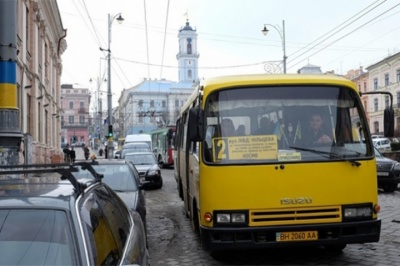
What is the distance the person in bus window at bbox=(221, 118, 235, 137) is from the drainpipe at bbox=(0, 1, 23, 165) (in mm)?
2909

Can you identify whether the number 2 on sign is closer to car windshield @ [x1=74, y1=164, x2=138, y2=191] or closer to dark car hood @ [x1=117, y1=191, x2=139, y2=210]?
dark car hood @ [x1=117, y1=191, x2=139, y2=210]

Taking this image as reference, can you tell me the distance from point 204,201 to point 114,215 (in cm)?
232

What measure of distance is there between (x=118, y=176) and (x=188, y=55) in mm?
97650

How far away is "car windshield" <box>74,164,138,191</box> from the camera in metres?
8.32

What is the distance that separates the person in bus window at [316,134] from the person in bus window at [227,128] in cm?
93

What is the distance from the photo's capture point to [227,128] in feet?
20.0

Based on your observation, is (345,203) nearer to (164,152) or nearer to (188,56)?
(164,152)

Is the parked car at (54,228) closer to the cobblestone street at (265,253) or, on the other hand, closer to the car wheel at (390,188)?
the cobblestone street at (265,253)

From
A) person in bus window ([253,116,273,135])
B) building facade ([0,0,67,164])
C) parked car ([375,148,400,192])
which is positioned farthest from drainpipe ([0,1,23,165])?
parked car ([375,148,400,192])

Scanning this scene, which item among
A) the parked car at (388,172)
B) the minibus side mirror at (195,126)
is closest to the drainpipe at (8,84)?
the minibus side mirror at (195,126)

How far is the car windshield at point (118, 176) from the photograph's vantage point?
8320 mm

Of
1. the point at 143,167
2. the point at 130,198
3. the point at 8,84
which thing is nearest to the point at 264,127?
the point at 130,198

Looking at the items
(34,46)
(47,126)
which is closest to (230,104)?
(34,46)

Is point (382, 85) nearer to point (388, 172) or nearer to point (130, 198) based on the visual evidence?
point (388, 172)
